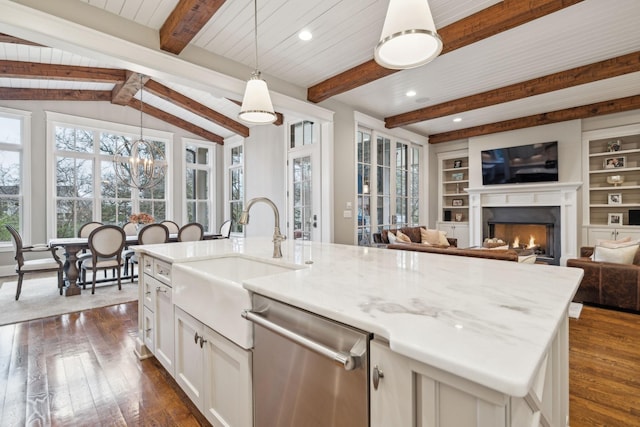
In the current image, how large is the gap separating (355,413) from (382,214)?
5.47 m

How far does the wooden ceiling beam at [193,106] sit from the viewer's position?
5543mm

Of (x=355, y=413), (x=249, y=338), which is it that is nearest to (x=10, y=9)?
(x=249, y=338)

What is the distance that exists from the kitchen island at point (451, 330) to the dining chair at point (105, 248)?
3620 millimetres

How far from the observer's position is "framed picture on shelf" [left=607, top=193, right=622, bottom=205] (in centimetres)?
556

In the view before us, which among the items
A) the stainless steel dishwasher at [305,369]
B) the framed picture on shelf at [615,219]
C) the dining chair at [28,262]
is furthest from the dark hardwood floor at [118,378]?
the framed picture on shelf at [615,219]

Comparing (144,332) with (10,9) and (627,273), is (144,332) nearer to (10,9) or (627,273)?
(10,9)

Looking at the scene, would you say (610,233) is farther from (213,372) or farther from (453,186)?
(213,372)

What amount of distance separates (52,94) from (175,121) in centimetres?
223

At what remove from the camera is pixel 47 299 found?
13.3ft

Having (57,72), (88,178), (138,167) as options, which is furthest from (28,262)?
(57,72)

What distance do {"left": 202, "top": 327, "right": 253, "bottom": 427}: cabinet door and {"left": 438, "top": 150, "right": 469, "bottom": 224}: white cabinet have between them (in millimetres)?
7183

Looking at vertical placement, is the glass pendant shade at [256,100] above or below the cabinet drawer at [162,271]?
above

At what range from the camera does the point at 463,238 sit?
7.41m

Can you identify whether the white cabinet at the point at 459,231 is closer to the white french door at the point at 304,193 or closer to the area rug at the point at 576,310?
the area rug at the point at 576,310
